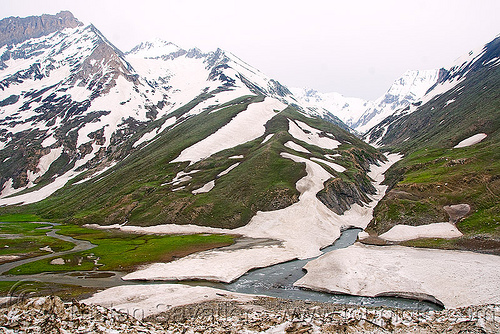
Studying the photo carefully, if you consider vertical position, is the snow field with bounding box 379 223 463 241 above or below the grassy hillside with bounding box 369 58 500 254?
below

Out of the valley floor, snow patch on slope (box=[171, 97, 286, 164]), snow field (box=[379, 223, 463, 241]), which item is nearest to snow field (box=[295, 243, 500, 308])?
the valley floor

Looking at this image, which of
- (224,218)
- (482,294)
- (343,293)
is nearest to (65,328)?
(343,293)

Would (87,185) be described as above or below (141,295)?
above

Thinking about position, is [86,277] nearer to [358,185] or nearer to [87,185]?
[358,185]

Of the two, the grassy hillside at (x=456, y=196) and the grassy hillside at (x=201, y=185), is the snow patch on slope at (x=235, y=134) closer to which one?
the grassy hillside at (x=201, y=185)

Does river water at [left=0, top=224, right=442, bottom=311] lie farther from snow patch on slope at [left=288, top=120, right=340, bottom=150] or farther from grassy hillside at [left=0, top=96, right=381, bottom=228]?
snow patch on slope at [left=288, top=120, right=340, bottom=150]

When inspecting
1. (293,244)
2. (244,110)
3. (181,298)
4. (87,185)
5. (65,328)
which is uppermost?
(244,110)

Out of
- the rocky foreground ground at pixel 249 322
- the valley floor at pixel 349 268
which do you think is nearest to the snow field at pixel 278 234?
the valley floor at pixel 349 268
